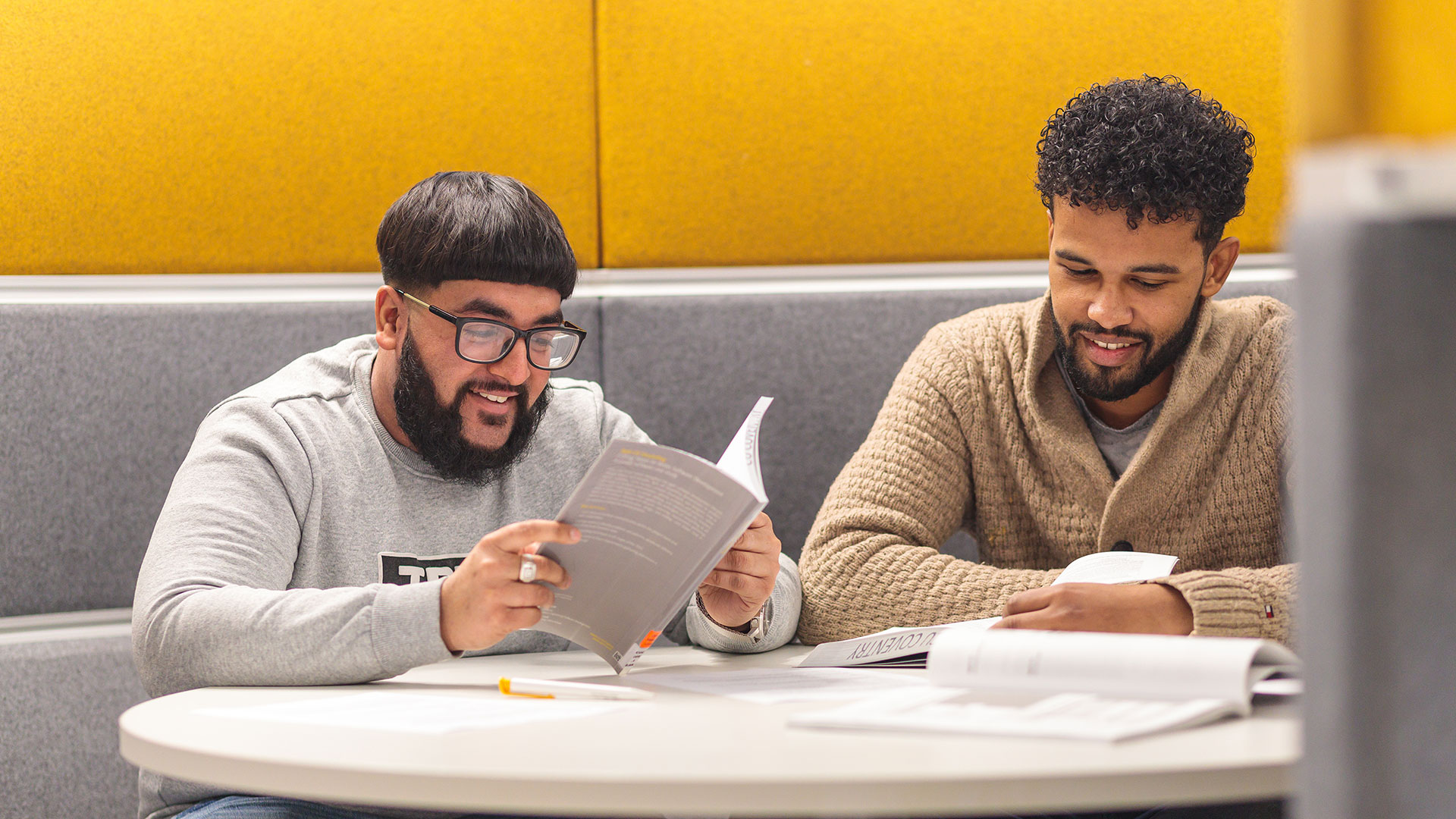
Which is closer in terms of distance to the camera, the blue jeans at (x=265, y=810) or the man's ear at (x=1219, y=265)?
the blue jeans at (x=265, y=810)

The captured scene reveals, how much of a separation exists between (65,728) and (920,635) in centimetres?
130

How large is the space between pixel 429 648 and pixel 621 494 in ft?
0.82

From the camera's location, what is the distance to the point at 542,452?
1757mm

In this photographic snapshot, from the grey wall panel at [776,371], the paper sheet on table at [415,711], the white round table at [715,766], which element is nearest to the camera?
the white round table at [715,766]

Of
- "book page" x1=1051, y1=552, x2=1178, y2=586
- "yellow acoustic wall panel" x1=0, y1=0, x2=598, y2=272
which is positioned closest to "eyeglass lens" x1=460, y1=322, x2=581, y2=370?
"yellow acoustic wall panel" x1=0, y1=0, x2=598, y2=272

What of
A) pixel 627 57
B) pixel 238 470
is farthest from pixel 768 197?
pixel 238 470

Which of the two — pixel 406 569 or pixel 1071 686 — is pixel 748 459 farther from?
pixel 406 569

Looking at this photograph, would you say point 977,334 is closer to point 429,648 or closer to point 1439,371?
point 429,648

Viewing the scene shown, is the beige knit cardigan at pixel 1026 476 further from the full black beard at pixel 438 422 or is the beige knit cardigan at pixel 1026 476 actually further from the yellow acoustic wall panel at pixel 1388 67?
the yellow acoustic wall panel at pixel 1388 67

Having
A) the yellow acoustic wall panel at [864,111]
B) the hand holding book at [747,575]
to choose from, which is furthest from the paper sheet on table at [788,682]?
the yellow acoustic wall panel at [864,111]

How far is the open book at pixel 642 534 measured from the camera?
1.10 m

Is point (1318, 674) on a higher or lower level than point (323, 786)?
higher

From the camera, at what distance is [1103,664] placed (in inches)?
36.9

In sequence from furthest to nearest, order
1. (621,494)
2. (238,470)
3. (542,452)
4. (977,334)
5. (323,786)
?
(977,334), (542,452), (238,470), (621,494), (323,786)
